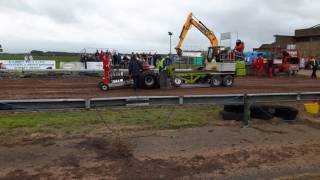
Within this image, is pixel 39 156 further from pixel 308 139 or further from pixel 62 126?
pixel 308 139

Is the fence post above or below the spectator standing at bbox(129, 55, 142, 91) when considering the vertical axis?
below

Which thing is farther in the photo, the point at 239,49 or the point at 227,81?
the point at 239,49

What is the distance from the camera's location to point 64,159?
7836 millimetres

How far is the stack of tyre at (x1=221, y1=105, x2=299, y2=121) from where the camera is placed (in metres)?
11.6

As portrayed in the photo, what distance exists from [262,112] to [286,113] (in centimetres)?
61

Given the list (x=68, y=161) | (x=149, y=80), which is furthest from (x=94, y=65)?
(x=68, y=161)

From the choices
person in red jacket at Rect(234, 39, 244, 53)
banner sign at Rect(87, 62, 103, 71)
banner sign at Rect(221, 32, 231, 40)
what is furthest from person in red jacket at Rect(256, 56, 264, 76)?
banner sign at Rect(87, 62, 103, 71)

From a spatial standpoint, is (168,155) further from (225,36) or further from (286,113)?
(225,36)

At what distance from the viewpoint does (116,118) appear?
11.9m

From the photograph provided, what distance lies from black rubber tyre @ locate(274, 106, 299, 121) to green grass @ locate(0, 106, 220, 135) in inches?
63.5

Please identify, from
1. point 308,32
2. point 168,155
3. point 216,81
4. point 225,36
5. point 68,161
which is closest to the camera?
point 68,161

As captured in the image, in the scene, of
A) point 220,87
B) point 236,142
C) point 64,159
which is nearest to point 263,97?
point 236,142

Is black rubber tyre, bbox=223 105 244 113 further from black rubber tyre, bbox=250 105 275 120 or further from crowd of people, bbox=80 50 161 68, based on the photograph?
crowd of people, bbox=80 50 161 68

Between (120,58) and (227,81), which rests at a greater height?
(120,58)
